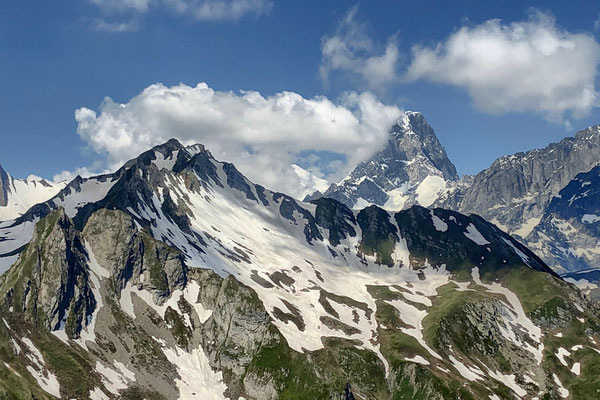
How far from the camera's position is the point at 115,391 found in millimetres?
182375

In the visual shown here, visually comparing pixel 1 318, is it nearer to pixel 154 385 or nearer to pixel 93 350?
pixel 93 350

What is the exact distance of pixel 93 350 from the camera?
19938 cm

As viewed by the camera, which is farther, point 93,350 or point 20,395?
point 93,350

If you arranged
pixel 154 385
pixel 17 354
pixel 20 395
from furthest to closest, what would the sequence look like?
pixel 154 385 < pixel 17 354 < pixel 20 395

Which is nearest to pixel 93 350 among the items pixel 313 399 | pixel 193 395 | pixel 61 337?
pixel 61 337

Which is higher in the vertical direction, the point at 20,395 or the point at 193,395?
the point at 193,395

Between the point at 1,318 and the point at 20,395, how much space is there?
43377 mm

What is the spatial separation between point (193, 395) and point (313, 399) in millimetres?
43411

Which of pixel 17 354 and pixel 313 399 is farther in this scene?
pixel 313 399

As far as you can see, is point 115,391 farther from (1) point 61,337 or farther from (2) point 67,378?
(1) point 61,337

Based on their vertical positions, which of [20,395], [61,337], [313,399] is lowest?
[20,395]

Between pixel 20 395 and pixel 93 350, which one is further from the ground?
pixel 93 350

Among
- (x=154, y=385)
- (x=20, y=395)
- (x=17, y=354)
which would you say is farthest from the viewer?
(x=154, y=385)

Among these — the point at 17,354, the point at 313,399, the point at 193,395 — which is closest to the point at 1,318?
the point at 17,354
